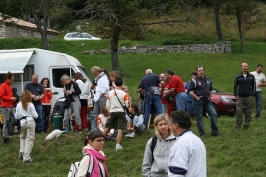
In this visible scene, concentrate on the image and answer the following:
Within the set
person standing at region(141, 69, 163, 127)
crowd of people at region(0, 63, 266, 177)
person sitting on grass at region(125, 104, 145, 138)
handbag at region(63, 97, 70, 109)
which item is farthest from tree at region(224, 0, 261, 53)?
person sitting on grass at region(125, 104, 145, 138)

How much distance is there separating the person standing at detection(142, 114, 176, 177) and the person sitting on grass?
6530mm

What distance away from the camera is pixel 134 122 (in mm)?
13766

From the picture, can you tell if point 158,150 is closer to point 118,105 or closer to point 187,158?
point 187,158

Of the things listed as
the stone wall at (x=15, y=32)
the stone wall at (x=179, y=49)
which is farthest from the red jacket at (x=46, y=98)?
the stone wall at (x=15, y=32)

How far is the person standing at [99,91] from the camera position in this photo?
13.8 m

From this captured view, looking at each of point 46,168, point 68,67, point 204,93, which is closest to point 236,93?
point 204,93

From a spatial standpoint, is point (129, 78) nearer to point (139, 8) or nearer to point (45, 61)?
point (139, 8)

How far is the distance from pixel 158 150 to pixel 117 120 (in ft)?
18.6

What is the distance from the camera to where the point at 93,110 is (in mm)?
14336

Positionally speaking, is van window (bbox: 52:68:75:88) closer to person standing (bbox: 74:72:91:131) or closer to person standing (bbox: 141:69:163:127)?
person standing (bbox: 74:72:91:131)

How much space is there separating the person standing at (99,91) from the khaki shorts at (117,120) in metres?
1.32

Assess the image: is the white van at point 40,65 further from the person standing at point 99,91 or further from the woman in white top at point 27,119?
the woman in white top at point 27,119

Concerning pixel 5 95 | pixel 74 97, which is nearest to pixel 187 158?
pixel 5 95

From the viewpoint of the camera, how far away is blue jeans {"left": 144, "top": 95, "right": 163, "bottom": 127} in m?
14.3
